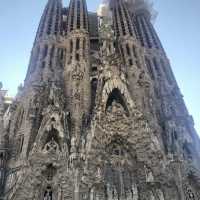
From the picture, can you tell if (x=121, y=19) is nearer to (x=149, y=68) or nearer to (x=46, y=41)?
(x=149, y=68)

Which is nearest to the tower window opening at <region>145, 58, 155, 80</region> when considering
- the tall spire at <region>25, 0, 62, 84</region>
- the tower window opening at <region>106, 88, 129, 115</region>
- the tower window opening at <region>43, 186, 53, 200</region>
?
the tower window opening at <region>106, 88, 129, 115</region>

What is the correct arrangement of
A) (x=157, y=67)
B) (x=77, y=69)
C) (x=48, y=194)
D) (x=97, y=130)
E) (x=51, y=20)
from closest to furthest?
(x=48, y=194)
(x=97, y=130)
(x=77, y=69)
(x=157, y=67)
(x=51, y=20)

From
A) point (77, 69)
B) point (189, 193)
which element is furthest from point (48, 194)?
point (77, 69)

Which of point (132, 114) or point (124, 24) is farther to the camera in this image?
point (124, 24)

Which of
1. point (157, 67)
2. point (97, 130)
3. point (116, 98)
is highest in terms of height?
point (157, 67)

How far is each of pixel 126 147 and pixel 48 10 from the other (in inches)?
767

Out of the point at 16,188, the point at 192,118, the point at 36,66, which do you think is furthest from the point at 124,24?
the point at 16,188

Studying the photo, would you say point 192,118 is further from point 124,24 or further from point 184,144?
point 124,24

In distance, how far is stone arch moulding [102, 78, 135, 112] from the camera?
2356cm

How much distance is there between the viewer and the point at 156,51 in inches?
1257

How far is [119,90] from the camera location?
80.2ft

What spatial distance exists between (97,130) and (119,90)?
4.04m

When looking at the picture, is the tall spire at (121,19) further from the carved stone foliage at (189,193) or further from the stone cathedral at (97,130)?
the carved stone foliage at (189,193)

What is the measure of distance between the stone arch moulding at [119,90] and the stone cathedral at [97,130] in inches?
2.7
